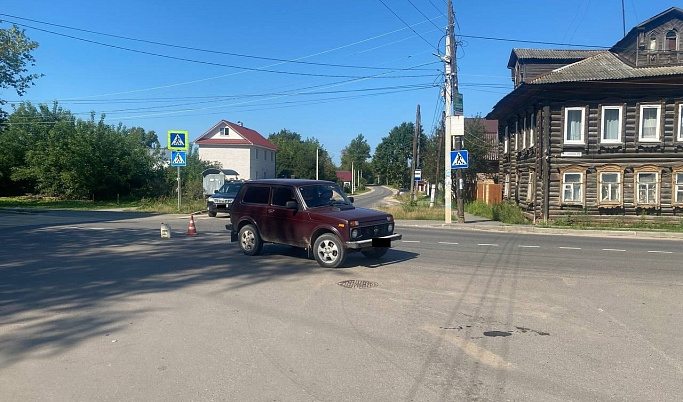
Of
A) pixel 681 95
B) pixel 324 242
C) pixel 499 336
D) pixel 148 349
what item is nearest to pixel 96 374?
pixel 148 349

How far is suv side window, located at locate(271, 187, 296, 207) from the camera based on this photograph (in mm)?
11016

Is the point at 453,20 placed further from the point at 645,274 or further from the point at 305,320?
the point at 305,320

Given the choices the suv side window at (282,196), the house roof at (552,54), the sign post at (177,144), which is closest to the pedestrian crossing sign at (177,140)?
the sign post at (177,144)

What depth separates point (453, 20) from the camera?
72.2 feet

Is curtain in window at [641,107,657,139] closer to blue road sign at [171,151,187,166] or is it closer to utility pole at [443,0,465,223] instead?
utility pole at [443,0,465,223]

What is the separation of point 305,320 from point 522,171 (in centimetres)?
2342

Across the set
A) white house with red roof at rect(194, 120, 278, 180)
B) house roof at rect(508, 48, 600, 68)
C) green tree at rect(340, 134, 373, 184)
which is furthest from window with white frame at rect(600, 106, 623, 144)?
green tree at rect(340, 134, 373, 184)

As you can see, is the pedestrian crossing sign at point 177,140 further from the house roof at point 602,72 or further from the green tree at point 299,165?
the green tree at point 299,165

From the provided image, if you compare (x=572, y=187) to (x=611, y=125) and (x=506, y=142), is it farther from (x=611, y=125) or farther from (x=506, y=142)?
(x=506, y=142)

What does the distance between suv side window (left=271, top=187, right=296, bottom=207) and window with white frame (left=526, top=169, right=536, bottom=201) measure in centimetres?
1667

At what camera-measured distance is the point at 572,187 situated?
23562 millimetres

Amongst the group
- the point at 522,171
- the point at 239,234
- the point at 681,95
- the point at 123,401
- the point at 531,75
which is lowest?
the point at 123,401

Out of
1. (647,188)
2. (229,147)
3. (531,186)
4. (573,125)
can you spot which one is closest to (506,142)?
(531,186)

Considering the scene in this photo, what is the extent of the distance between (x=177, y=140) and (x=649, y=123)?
859 inches
